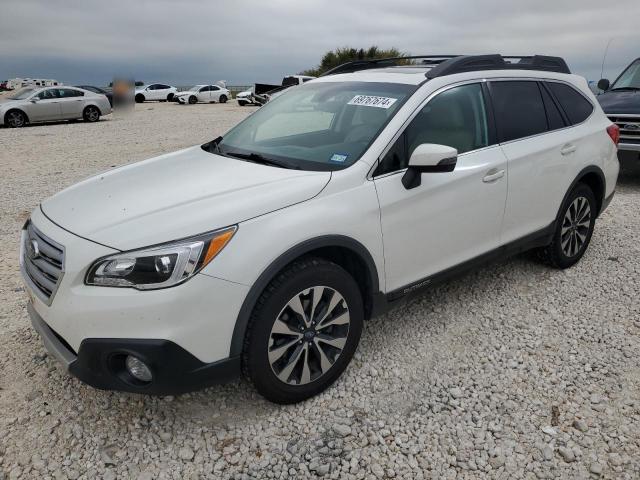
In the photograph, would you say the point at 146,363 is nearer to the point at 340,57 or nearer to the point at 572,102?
the point at 572,102

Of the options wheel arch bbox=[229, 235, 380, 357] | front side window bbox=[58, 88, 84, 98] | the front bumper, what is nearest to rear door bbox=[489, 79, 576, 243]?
wheel arch bbox=[229, 235, 380, 357]

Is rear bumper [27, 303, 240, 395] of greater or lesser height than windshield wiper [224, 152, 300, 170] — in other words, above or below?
below

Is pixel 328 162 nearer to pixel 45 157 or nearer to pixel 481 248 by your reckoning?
pixel 481 248

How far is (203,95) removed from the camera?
35125mm

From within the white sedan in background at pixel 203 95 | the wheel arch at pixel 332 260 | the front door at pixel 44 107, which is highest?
the wheel arch at pixel 332 260

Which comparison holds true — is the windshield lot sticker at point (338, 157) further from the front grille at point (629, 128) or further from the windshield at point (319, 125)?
the front grille at point (629, 128)

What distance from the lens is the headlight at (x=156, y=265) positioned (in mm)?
2193

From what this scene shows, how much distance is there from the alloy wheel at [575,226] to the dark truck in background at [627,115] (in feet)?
11.3

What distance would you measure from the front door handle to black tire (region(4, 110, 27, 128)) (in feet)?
56.7

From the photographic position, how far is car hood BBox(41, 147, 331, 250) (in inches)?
91.0

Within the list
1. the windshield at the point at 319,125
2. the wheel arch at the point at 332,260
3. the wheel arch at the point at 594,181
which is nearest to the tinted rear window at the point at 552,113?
the wheel arch at the point at 594,181

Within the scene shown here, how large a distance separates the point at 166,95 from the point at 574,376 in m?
36.9

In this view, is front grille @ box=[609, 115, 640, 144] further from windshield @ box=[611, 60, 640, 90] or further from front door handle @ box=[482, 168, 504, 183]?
front door handle @ box=[482, 168, 504, 183]

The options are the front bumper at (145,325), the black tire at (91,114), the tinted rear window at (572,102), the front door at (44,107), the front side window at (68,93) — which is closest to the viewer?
the front bumper at (145,325)
